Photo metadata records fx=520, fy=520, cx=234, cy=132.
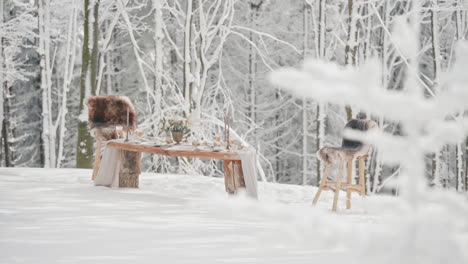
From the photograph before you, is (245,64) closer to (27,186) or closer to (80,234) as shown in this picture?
(27,186)

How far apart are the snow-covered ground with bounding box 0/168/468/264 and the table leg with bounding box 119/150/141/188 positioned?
192 mm

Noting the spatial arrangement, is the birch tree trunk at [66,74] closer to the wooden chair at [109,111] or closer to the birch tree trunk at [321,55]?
the wooden chair at [109,111]

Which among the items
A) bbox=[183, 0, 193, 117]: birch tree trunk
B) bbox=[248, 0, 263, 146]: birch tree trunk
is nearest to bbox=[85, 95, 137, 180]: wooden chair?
bbox=[183, 0, 193, 117]: birch tree trunk

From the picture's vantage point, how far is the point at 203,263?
7.91 ft

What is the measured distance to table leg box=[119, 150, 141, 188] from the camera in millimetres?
5570

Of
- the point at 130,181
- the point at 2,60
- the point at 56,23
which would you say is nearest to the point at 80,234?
the point at 130,181

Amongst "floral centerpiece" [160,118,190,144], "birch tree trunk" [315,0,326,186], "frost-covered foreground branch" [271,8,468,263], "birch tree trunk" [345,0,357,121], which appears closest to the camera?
"frost-covered foreground branch" [271,8,468,263]

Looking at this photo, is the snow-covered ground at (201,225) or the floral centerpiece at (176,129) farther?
the floral centerpiece at (176,129)

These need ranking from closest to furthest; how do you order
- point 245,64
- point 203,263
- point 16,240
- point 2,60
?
point 203,263, point 16,240, point 2,60, point 245,64

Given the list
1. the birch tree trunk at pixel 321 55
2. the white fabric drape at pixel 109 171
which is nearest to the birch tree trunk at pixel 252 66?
the birch tree trunk at pixel 321 55

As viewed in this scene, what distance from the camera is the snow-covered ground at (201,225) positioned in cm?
66

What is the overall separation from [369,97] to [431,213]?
0.56ft

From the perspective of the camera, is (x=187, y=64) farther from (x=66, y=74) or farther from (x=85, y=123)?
(x=66, y=74)

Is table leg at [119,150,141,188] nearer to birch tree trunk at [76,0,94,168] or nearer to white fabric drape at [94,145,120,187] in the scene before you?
white fabric drape at [94,145,120,187]
